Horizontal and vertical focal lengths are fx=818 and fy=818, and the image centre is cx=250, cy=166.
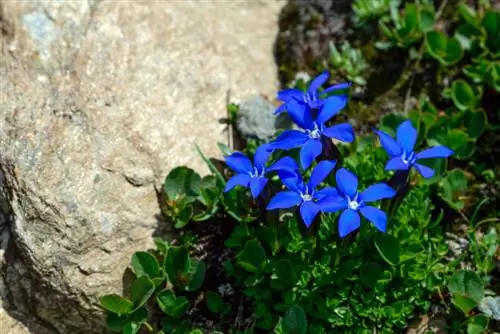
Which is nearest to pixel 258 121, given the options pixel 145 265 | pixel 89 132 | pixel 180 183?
pixel 180 183

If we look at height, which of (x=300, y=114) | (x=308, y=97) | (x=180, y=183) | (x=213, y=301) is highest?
(x=308, y=97)

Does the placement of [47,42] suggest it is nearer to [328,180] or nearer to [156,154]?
[156,154]

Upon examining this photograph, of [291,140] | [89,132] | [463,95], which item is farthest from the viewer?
[463,95]

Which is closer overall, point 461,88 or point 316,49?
point 461,88

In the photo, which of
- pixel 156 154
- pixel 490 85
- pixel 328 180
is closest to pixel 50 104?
pixel 156 154

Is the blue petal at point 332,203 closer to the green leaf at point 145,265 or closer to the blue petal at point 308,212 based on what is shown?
the blue petal at point 308,212

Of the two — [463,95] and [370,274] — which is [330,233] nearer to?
[370,274]

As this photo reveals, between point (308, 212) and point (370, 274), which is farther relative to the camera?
point (370, 274)
